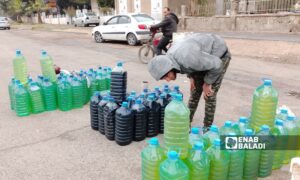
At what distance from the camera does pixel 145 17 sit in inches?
576

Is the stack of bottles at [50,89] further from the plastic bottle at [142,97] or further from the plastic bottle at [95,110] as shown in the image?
the plastic bottle at [142,97]

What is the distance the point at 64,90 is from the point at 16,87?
0.78 metres

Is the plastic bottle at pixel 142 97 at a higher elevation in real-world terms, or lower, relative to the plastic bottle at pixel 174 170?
higher

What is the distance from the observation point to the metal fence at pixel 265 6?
688 inches

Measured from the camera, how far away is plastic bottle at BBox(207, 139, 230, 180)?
2.75 meters

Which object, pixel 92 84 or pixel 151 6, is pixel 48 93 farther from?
pixel 151 6

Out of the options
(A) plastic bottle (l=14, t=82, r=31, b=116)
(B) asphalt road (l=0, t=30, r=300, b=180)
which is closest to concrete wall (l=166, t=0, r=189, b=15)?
(B) asphalt road (l=0, t=30, r=300, b=180)

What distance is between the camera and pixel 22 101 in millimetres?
4914

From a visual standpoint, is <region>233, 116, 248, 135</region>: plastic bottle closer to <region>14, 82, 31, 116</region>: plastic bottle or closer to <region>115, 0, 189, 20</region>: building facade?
<region>14, 82, 31, 116</region>: plastic bottle

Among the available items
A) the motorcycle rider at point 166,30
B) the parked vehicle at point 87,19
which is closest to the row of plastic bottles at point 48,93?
the motorcycle rider at point 166,30

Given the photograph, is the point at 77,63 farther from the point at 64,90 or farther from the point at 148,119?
the point at 148,119

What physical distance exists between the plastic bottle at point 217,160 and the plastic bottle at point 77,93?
3.14m

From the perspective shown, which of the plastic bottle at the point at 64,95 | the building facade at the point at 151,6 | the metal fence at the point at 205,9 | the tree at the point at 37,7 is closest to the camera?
the plastic bottle at the point at 64,95

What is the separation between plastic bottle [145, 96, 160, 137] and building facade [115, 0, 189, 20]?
2305cm
